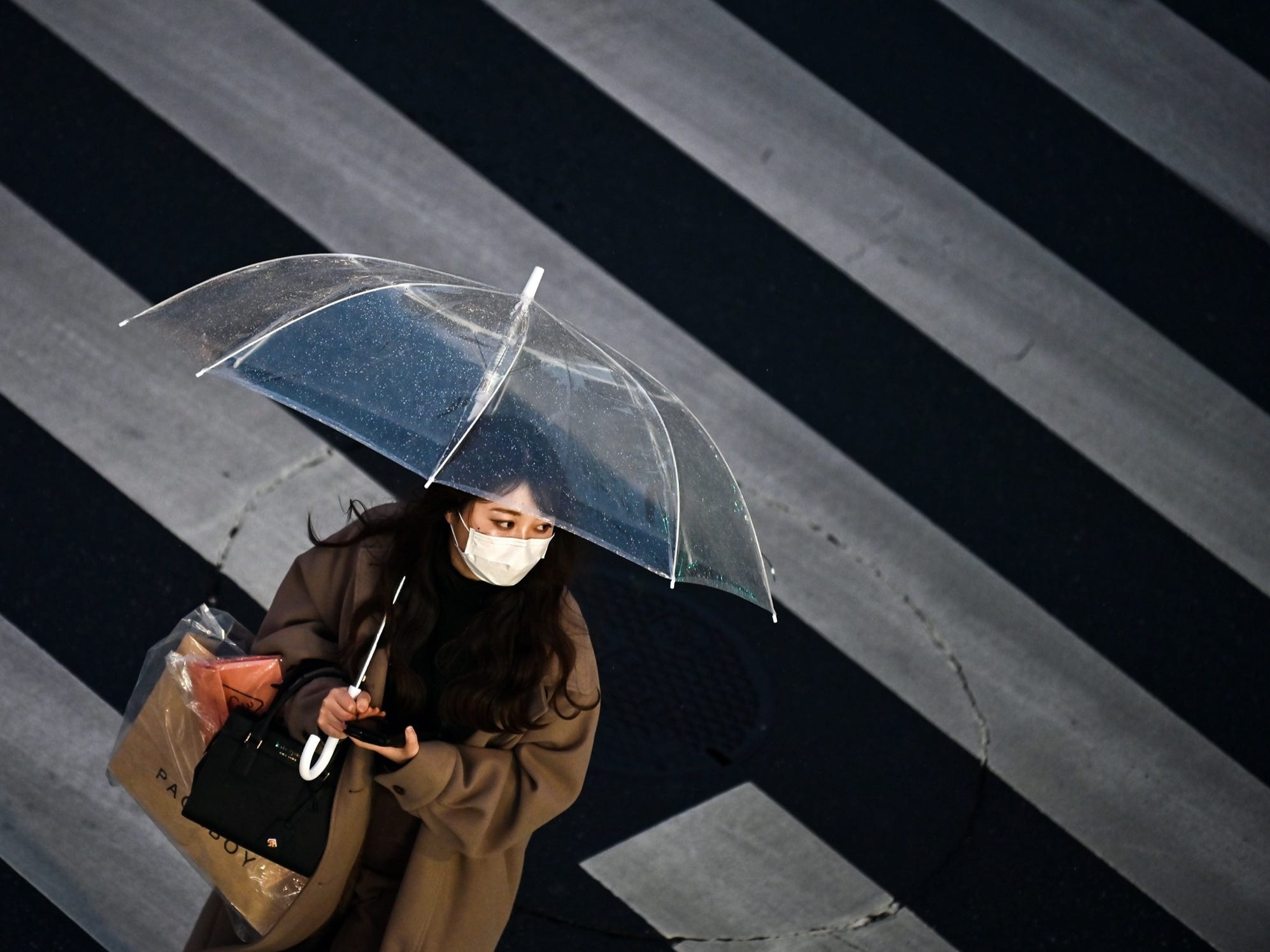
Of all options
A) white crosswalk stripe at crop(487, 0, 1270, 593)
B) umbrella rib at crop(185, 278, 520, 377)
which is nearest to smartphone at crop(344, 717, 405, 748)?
umbrella rib at crop(185, 278, 520, 377)

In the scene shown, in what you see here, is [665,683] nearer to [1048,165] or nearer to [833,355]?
[833,355]

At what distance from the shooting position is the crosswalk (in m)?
5.24

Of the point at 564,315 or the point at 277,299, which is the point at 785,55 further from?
the point at 277,299

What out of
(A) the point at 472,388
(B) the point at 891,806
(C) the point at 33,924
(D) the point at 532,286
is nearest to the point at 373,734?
(A) the point at 472,388

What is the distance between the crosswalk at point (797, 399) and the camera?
524 centimetres

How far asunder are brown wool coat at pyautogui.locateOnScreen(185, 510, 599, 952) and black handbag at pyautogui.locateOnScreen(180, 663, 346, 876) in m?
0.05

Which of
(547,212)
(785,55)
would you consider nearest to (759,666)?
(547,212)

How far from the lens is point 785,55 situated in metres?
6.24

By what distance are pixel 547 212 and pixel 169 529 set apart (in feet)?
6.38

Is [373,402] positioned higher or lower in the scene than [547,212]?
higher

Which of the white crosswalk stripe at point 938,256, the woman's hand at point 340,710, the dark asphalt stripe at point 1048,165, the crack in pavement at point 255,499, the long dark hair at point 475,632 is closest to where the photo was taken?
the woman's hand at point 340,710

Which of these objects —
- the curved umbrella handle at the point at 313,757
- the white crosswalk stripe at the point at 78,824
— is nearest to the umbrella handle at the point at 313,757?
the curved umbrella handle at the point at 313,757

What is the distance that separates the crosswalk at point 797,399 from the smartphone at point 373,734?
83.9 inches

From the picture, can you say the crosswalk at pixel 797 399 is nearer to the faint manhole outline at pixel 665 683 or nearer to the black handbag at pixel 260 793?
the faint manhole outline at pixel 665 683
